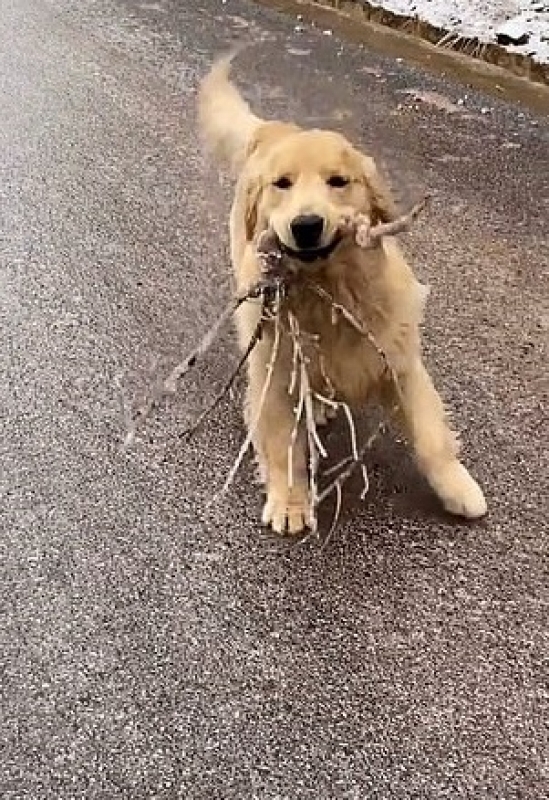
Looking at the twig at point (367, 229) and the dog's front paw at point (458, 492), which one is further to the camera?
the dog's front paw at point (458, 492)

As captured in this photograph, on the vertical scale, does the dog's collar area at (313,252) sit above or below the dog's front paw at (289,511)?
above

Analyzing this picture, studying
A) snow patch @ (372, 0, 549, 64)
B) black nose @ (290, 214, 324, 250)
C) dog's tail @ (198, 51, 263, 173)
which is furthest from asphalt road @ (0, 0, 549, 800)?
black nose @ (290, 214, 324, 250)

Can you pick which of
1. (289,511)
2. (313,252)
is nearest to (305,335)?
(313,252)

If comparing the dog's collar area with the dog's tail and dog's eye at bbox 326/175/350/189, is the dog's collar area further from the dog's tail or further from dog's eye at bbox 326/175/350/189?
the dog's tail

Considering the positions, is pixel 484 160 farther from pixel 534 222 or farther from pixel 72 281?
pixel 72 281

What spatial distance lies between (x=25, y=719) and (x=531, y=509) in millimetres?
830

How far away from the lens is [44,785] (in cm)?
161

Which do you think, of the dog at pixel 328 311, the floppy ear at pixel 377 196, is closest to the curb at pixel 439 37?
the dog at pixel 328 311

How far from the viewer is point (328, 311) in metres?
1.92

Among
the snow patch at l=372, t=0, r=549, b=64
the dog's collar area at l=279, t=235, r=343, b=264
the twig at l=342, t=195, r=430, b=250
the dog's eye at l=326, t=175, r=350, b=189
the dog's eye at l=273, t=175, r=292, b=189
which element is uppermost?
the dog's eye at l=326, t=175, r=350, b=189

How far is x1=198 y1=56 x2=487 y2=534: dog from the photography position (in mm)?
1824

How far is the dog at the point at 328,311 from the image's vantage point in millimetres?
1824

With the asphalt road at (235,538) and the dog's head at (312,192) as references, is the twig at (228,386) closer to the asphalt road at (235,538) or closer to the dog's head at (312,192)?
the asphalt road at (235,538)

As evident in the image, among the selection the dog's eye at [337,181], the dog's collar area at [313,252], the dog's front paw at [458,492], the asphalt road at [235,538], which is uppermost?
the dog's eye at [337,181]
